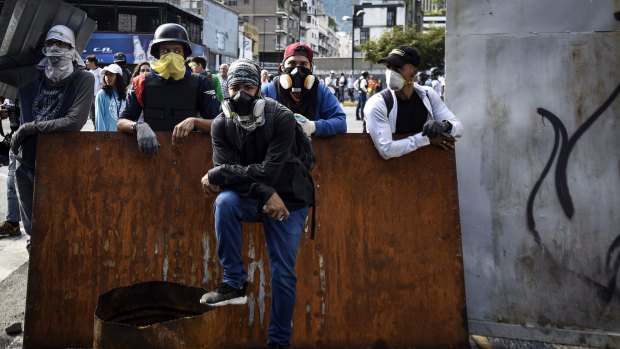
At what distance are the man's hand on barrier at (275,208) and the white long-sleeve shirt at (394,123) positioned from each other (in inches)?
41.3

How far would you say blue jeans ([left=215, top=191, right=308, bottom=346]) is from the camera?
3443mm

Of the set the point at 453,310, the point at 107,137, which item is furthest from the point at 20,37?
the point at 453,310

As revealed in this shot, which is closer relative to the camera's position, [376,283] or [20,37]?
[376,283]

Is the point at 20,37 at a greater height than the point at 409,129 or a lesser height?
greater

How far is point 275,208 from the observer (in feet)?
10.9

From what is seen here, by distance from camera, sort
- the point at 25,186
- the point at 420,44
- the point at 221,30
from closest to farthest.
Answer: the point at 25,186 < the point at 420,44 < the point at 221,30

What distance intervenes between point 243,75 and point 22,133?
2033mm

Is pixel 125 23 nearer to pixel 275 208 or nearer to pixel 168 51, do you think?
pixel 168 51

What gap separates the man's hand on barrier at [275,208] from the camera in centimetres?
332

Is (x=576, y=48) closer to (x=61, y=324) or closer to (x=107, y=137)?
(x=107, y=137)

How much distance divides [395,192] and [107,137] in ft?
6.76

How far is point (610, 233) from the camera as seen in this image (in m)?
4.33

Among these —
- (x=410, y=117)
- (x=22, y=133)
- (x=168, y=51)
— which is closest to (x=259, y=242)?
(x=410, y=117)

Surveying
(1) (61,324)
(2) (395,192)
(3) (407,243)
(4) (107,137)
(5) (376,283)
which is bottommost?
(1) (61,324)
